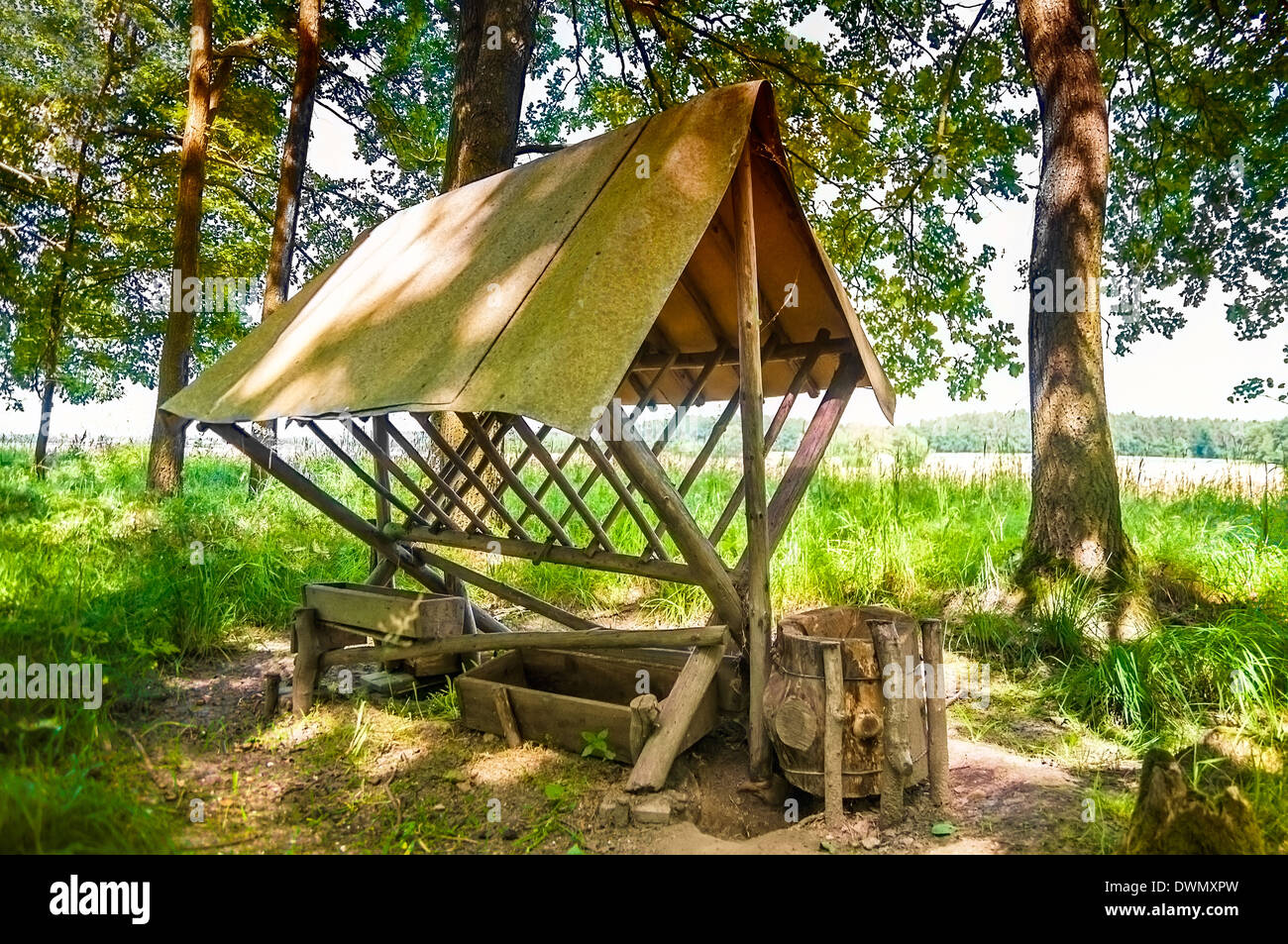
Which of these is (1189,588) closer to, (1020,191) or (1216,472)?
(1216,472)

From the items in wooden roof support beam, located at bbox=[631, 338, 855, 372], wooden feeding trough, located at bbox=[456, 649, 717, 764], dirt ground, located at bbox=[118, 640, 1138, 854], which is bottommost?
dirt ground, located at bbox=[118, 640, 1138, 854]

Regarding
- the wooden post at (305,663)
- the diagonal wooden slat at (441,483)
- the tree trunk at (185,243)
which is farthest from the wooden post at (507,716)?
the tree trunk at (185,243)

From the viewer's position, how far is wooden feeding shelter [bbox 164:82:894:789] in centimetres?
302

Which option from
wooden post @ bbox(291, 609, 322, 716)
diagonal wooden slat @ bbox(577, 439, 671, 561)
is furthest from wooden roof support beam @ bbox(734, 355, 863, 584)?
wooden post @ bbox(291, 609, 322, 716)

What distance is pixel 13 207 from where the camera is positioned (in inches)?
471

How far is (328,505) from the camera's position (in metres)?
→ 4.71

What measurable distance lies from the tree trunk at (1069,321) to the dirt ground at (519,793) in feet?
5.67

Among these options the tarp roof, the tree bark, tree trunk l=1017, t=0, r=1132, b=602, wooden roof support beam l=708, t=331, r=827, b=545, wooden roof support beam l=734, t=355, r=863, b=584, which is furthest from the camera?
the tree bark

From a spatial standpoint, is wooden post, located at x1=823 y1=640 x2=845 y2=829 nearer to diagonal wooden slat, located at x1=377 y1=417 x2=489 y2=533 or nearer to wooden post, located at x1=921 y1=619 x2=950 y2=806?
wooden post, located at x1=921 y1=619 x2=950 y2=806

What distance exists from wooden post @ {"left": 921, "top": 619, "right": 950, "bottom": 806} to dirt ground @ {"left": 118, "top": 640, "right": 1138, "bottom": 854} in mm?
105

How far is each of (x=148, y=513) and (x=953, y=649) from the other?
328 inches

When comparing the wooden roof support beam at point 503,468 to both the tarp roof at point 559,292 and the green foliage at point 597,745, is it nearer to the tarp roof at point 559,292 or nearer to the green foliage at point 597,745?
the tarp roof at point 559,292

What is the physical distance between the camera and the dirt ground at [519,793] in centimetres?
296

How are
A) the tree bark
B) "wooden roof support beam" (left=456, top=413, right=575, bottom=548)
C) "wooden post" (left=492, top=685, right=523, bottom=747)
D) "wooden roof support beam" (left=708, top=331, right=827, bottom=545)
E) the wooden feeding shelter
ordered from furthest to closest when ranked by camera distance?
the tree bark, "wooden roof support beam" (left=708, top=331, right=827, bottom=545), "wooden post" (left=492, top=685, right=523, bottom=747), "wooden roof support beam" (left=456, top=413, right=575, bottom=548), the wooden feeding shelter
